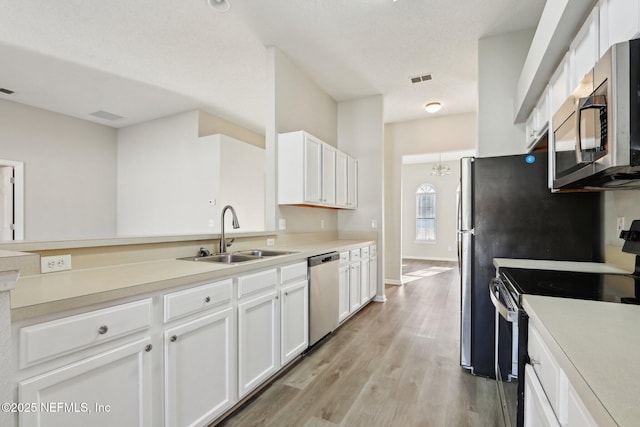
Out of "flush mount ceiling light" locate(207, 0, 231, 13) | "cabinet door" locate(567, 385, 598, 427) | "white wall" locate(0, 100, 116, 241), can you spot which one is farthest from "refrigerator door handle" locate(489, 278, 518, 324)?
"white wall" locate(0, 100, 116, 241)

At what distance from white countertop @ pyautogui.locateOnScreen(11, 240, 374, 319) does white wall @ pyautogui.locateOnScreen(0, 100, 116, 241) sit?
4198mm

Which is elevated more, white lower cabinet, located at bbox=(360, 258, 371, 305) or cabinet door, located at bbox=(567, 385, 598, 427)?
cabinet door, located at bbox=(567, 385, 598, 427)

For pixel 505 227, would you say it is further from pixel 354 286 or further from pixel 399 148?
pixel 399 148

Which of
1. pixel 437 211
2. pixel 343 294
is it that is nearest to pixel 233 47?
pixel 343 294

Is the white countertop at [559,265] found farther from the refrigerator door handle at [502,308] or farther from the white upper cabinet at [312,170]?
the white upper cabinet at [312,170]

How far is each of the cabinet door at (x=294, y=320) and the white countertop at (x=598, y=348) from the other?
5.19 ft

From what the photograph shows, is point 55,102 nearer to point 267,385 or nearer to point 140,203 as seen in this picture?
point 140,203

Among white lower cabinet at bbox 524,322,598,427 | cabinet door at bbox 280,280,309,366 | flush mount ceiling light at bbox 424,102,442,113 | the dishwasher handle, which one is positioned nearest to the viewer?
white lower cabinet at bbox 524,322,598,427

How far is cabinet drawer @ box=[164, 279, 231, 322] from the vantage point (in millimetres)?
1396

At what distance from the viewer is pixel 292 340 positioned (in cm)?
234

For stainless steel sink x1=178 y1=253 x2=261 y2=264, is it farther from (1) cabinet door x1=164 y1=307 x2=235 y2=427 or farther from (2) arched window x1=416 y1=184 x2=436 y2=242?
(2) arched window x1=416 y1=184 x2=436 y2=242

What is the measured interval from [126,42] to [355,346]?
3.89 metres

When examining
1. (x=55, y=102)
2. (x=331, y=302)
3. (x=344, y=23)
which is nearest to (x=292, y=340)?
(x=331, y=302)

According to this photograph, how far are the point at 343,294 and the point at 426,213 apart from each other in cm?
624
